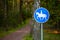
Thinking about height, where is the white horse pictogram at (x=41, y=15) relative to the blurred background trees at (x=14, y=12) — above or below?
above

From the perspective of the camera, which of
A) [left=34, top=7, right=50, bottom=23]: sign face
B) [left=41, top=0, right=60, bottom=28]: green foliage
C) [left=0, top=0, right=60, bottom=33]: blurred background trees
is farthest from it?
[left=0, top=0, right=60, bottom=33]: blurred background trees

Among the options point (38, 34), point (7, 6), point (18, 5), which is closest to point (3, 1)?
point (7, 6)

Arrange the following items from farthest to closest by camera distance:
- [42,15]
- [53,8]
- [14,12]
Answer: [14,12] < [53,8] < [42,15]

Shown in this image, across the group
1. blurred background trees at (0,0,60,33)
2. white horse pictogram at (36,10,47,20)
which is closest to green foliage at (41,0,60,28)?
blurred background trees at (0,0,60,33)

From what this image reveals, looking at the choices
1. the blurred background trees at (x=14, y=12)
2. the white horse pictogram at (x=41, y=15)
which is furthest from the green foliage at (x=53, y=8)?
the white horse pictogram at (x=41, y=15)

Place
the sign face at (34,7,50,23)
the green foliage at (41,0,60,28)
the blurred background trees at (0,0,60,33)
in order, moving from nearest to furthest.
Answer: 1. the sign face at (34,7,50,23)
2. the green foliage at (41,0,60,28)
3. the blurred background trees at (0,0,60,33)

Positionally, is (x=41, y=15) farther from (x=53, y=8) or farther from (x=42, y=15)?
(x=53, y=8)

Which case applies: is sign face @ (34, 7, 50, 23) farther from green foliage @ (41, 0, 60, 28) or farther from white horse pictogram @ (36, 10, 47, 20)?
green foliage @ (41, 0, 60, 28)

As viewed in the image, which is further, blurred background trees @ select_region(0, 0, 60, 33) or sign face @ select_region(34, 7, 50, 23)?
blurred background trees @ select_region(0, 0, 60, 33)

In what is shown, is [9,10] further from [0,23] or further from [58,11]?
[58,11]

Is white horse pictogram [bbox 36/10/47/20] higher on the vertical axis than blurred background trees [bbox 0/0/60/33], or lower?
higher

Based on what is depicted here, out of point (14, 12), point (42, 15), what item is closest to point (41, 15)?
point (42, 15)

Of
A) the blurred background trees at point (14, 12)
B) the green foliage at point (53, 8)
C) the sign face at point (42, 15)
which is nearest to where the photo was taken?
the sign face at point (42, 15)

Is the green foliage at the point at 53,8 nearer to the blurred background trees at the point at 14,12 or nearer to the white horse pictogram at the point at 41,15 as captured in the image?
the blurred background trees at the point at 14,12
